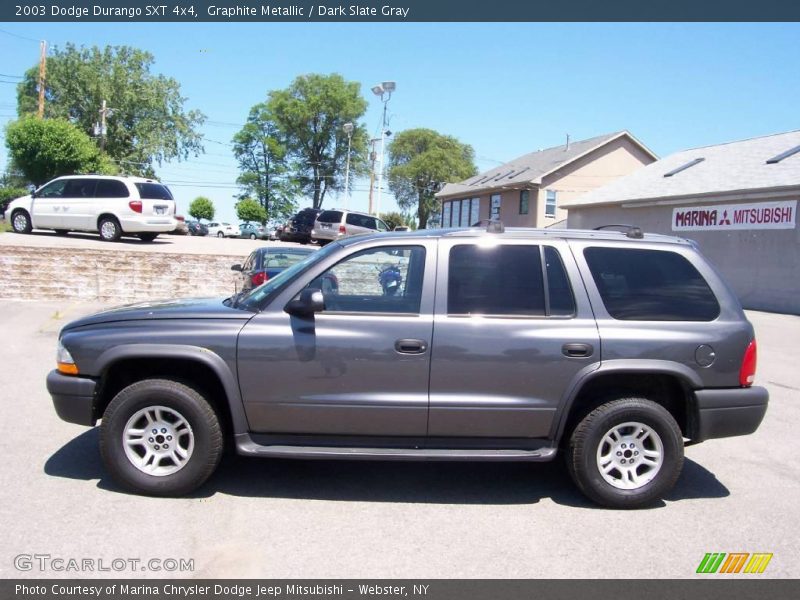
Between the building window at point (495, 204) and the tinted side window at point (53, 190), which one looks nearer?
the tinted side window at point (53, 190)

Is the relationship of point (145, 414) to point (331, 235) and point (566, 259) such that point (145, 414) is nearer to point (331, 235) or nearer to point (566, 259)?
point (566, 259)

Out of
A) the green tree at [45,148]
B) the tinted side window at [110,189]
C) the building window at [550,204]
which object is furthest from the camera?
the building window at [550,204]

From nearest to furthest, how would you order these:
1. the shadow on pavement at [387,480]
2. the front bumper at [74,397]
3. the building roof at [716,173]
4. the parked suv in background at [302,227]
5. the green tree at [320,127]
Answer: the front bumper at [74,397]
the shadow on pavement at [387,480]
the building roof at [716,173]
the parked suv in background at [302,227]
the green tree at [320,127]

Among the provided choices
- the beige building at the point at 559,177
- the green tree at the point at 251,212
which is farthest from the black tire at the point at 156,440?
the green tree at the point at 251,212

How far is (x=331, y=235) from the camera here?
28.7m

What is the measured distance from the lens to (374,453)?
4695mm

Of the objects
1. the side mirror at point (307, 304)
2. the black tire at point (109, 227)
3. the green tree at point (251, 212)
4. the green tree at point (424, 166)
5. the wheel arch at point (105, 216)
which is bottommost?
the side mirror at point (307, 304)

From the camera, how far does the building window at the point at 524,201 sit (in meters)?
40.2

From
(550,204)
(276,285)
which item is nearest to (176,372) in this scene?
(276,285)

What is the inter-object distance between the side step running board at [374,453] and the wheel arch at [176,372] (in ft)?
0.49

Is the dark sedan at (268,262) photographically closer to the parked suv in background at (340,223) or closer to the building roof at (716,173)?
the building roof at (716,173)

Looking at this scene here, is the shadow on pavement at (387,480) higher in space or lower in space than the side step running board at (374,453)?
lower
